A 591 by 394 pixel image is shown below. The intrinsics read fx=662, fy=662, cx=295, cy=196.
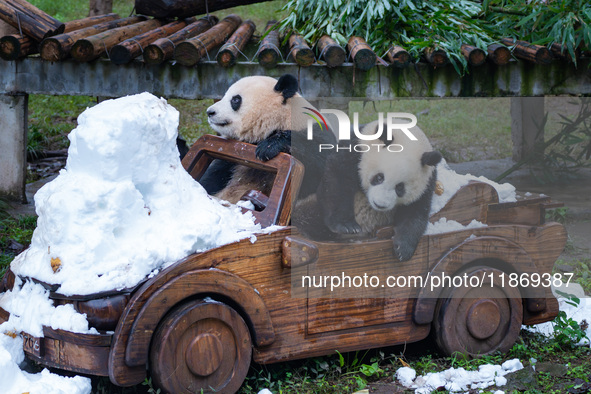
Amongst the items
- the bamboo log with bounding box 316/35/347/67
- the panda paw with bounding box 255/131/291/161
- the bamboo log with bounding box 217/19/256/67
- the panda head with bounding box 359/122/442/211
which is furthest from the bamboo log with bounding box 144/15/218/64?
the panda head with bounding box 359/122/442/211

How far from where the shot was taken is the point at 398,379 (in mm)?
3248

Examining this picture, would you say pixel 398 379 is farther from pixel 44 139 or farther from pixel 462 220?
pixel 44 139

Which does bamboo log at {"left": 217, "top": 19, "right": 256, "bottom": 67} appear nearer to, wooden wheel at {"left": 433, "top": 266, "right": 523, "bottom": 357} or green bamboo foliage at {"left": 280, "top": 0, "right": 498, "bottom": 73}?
green bamboo foliage at {"left": 280, "top": 0, "right": 498, "bottom": 73}

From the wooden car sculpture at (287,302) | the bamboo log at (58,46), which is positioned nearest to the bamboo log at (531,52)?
the wooden car sculpture at (287,302)

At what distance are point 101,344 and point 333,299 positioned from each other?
1065 millimetres

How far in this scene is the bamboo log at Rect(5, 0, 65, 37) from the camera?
570cm

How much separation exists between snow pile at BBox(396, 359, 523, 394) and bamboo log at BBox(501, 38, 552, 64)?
3.11m

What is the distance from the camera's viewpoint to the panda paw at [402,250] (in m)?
3.19

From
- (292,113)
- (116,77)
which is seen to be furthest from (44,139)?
(292,113)

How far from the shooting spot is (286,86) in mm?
3465

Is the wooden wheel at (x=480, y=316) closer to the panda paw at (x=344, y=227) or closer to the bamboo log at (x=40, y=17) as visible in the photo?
the panda paw at (x=344, y=227)

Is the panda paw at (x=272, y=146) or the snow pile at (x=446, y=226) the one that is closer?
the panda paw at (x=272, y=146)

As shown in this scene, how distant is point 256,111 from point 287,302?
1.05m

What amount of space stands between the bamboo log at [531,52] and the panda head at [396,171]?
270cm
